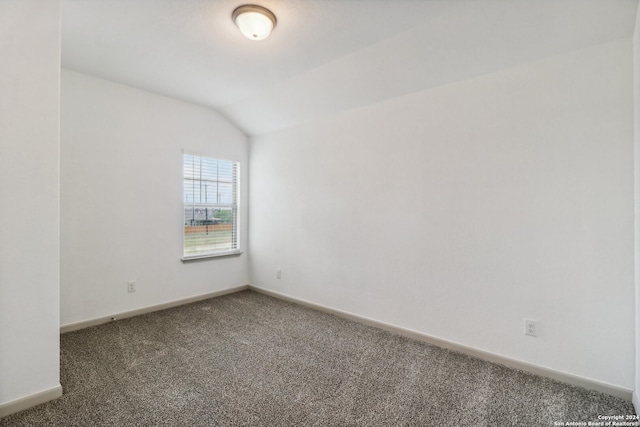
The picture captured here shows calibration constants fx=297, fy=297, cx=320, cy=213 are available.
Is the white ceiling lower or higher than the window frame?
higher

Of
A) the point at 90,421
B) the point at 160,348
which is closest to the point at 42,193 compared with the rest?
the point at 90,421

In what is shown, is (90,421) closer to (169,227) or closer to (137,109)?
(169,227)

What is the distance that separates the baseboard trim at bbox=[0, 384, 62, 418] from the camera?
1.71m

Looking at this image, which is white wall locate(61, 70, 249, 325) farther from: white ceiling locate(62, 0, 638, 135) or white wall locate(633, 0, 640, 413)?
white wall locate(633, 0, 640, 413)

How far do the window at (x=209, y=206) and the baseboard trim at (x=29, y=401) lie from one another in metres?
1.98

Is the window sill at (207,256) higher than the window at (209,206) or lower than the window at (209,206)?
lower

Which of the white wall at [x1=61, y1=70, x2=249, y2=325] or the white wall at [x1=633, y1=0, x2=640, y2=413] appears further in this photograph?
the white wall at [x1=61, y1=70, x2=249, y2=325]

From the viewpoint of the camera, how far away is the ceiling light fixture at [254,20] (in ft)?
6.54

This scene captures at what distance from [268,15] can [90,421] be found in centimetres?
273

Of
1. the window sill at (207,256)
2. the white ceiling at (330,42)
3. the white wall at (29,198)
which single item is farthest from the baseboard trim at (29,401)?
the white ceiling at (330,42)

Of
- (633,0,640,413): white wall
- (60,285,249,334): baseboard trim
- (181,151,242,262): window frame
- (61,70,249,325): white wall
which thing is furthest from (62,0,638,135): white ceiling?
(60,285,249,334): baseboard trim

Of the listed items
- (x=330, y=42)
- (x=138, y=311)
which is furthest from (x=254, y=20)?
(x=138, y=311)

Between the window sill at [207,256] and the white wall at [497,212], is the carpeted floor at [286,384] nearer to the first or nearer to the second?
the white wall at [497,212]

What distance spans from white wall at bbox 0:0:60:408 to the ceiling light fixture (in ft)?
3.58
